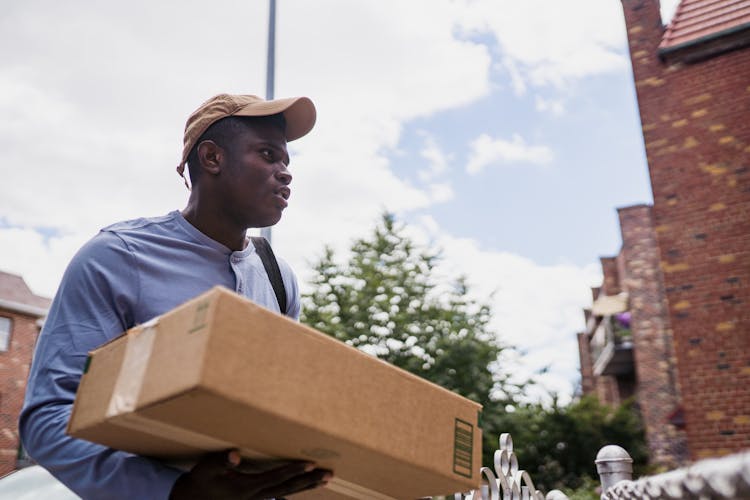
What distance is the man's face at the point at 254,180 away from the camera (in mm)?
1904

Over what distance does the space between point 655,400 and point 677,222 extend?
12.1 metres

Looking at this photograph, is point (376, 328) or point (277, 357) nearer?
point (277, 357)

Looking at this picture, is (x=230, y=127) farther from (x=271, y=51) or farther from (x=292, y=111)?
(x=271, y=51)

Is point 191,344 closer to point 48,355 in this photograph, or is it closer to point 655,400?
point 48,355

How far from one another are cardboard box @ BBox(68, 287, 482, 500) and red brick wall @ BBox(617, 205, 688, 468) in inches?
683

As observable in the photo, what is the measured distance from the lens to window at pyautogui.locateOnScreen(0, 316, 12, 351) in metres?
26.6

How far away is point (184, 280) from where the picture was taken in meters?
1.75

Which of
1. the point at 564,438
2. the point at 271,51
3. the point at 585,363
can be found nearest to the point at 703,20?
the point at 271,51

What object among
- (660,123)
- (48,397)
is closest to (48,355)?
(48,397)

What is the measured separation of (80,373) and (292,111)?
92cm

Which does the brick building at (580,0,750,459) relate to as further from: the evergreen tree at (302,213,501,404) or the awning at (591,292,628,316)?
the awning at (591,292,628,316)

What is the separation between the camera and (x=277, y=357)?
3.81 feet

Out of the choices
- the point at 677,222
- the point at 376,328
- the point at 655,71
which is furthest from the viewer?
the point at 376,328

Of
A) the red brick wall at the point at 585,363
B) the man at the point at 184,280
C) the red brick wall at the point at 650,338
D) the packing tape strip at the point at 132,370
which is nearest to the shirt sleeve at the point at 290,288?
the man at the point at 184,280
